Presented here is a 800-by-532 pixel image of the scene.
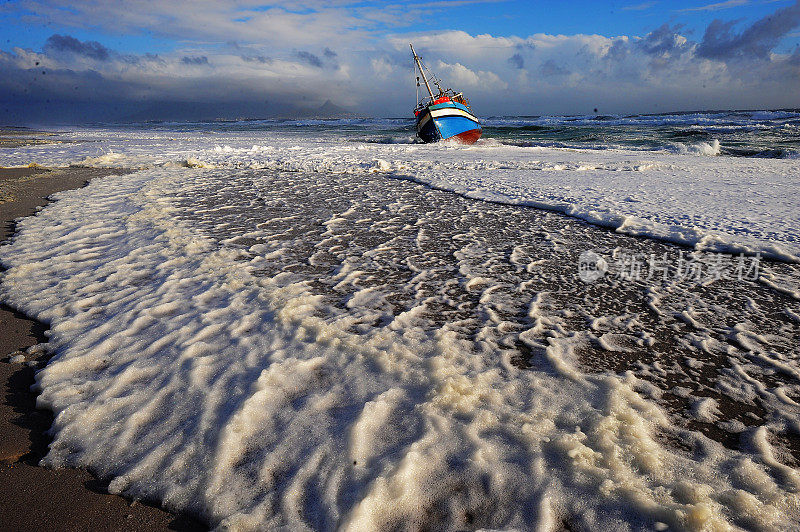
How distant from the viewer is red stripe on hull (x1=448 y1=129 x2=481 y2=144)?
3035cm

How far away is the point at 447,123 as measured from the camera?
29.5 meters

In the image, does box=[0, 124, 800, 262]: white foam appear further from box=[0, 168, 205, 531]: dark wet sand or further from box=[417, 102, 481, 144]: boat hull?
box=[417, 102, 481, 144]: boat hull

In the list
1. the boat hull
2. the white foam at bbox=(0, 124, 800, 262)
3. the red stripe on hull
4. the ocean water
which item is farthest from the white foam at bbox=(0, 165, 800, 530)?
the red stripe on hull

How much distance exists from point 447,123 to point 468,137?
7.51ft

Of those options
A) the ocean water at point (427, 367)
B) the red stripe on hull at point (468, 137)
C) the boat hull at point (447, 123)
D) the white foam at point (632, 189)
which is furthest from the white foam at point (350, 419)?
the red stripe on hull at point (468, 137)

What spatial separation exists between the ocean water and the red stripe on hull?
25.2 m

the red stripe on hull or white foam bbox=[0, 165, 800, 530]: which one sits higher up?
white foam bbox=[0, 165, 800, 530]

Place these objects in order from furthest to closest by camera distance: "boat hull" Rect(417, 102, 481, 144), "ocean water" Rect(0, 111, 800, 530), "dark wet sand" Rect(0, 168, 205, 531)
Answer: "boat hull" Rect(417, 102, 481, 144)
"ocean water" Rect(0, 111, 800, 530)
"dark wet sand" Rect(0, 168, 205, 531)

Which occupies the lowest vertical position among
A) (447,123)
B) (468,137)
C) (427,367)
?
(468,137)

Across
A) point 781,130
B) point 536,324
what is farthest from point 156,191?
point 781,130

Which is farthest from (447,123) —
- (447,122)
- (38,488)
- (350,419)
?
(38,488)

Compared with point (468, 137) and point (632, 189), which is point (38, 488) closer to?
point (632, 189)

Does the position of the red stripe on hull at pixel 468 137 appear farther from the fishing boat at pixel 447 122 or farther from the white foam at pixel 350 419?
the white foam at pixel 350 419

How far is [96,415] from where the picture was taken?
2270 millimetres
